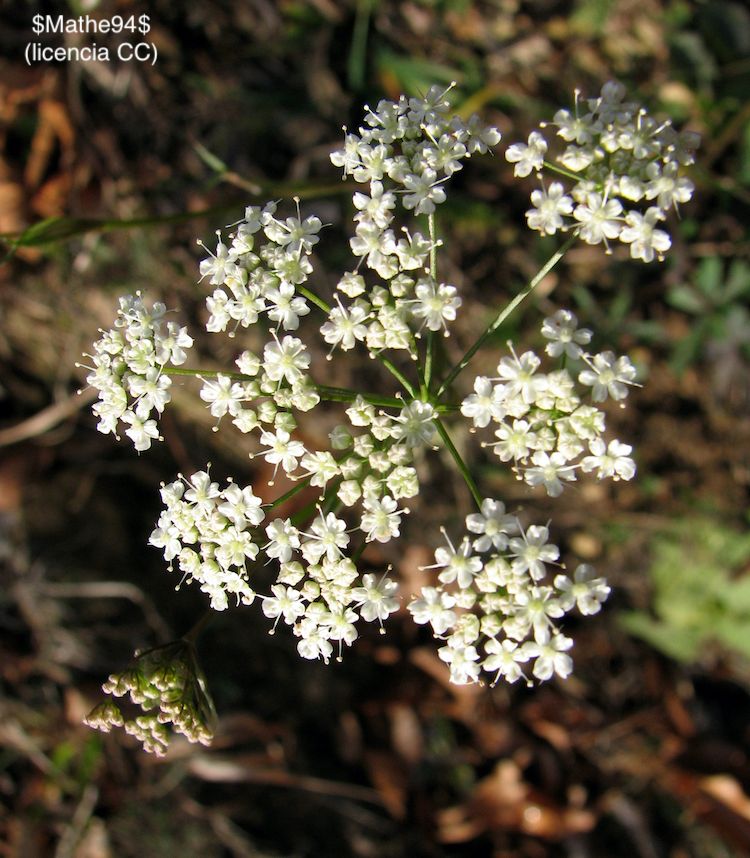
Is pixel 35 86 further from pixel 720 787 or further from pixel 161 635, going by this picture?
pixel 720 787

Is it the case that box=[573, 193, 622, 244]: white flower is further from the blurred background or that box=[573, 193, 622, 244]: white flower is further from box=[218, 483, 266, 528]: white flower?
the blurred background

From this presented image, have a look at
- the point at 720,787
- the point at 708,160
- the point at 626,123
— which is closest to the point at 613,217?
the point at 626,123

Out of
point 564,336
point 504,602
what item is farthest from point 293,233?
point 504,602

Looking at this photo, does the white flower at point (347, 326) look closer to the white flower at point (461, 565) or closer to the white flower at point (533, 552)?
the white flower at point (461, 565)

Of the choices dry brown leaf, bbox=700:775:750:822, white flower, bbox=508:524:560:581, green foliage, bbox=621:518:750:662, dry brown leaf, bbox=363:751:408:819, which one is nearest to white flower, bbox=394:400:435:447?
white flower, bbox=508:524:560:581

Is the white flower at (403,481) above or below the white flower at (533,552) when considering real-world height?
above

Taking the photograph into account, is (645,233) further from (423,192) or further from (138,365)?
(138,365)

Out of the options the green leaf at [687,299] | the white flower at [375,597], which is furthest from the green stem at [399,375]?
the green leaf at [687,299]

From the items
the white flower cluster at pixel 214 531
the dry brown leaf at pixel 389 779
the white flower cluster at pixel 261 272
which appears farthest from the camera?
the dry brown leaf at pixel 389 779
